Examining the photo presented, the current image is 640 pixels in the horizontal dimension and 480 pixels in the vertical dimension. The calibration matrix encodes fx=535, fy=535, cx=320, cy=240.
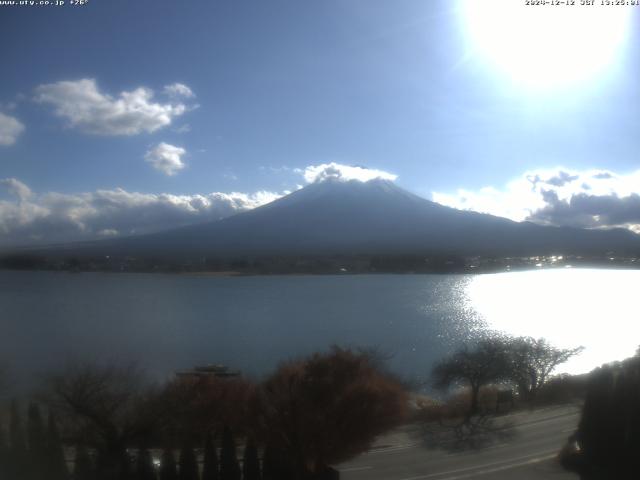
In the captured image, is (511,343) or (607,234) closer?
(511,343)

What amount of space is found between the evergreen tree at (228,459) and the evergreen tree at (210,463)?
0.10 feet

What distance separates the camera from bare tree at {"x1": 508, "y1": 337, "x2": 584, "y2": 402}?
3.93 m

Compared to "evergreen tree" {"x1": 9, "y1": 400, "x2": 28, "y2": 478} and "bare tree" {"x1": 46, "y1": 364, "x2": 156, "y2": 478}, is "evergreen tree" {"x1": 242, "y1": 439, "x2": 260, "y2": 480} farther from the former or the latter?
"evergreen tree" {"x1": 9, "y1": 400, "x2": 28, "y2": 478}

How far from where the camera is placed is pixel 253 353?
466 cm

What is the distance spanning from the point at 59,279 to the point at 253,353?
2.65 meters

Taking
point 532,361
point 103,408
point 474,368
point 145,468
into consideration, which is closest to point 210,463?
point 145,468

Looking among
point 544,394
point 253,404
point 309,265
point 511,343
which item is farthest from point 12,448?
point 309,265

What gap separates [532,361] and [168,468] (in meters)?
2.95

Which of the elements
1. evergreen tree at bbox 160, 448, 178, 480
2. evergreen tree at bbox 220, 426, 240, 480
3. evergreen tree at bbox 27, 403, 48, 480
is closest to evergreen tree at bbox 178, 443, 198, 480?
evergreen tree at bbox 160, 448, 178, 480

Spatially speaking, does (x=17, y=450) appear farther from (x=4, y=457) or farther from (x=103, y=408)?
(x=103, y=408)

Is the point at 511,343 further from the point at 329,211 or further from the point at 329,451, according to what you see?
the point at 329,211

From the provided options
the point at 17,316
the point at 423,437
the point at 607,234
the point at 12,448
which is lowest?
the point at 423,437

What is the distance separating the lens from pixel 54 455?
2684mm

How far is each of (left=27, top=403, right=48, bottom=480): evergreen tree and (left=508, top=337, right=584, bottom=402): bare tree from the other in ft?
9.89
